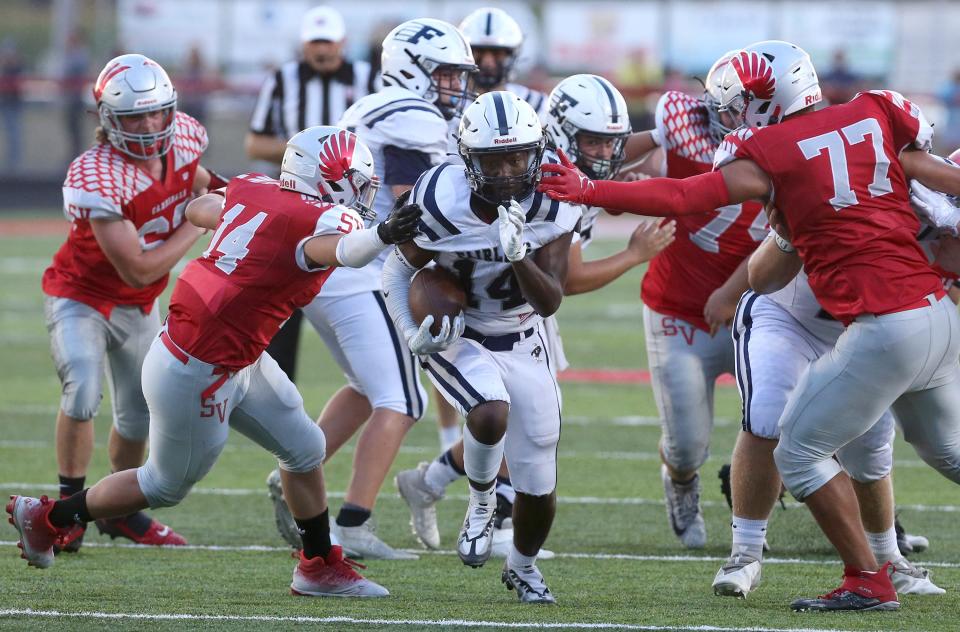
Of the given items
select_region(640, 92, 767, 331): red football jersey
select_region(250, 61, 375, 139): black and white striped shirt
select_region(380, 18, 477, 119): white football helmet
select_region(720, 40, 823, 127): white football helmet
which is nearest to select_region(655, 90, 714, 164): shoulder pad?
select_region(640, 92, 767, 331): red football jersey

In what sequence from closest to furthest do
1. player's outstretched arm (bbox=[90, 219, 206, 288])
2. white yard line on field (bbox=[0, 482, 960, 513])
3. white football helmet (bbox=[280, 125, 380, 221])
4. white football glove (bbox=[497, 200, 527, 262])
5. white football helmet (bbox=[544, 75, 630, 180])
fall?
white football glove (bbox=[497, 200, 527, 262]), white football helmet (bbox=[280, 125, 380, 221]), white football helmet (bbox=[544, 75, 630, 180]), player's outstretched arm (bbox=[90, 219, 206, 288]), white yard line on field (bbox=[0, 482, 960, 513])

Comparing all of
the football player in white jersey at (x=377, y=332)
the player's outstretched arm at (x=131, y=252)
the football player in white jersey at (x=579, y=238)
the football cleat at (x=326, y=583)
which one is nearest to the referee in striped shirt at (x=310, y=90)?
the football player in white jersey at (x=377, y=332)

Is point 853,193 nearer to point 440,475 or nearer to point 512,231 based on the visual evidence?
point 512,231

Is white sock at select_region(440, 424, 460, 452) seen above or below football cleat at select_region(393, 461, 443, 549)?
below

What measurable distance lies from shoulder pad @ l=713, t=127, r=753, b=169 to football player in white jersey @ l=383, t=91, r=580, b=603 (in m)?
0.45

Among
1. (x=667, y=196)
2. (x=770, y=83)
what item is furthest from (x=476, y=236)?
(x=770, y=83)

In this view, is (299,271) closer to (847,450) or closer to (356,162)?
(356,162)

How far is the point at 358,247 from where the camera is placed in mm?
3971

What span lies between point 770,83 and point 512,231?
2.87 ft

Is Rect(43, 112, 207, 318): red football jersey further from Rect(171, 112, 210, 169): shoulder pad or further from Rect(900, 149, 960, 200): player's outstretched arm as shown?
Rect(900, 149, 960, 200): player's outstretched arm

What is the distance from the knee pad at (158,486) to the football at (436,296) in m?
0.84

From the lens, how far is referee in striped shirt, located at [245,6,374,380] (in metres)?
7.32

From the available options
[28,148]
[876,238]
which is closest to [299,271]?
[876,238]

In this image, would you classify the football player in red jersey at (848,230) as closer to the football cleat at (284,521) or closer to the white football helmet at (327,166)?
the white football helmet at (327,166)
